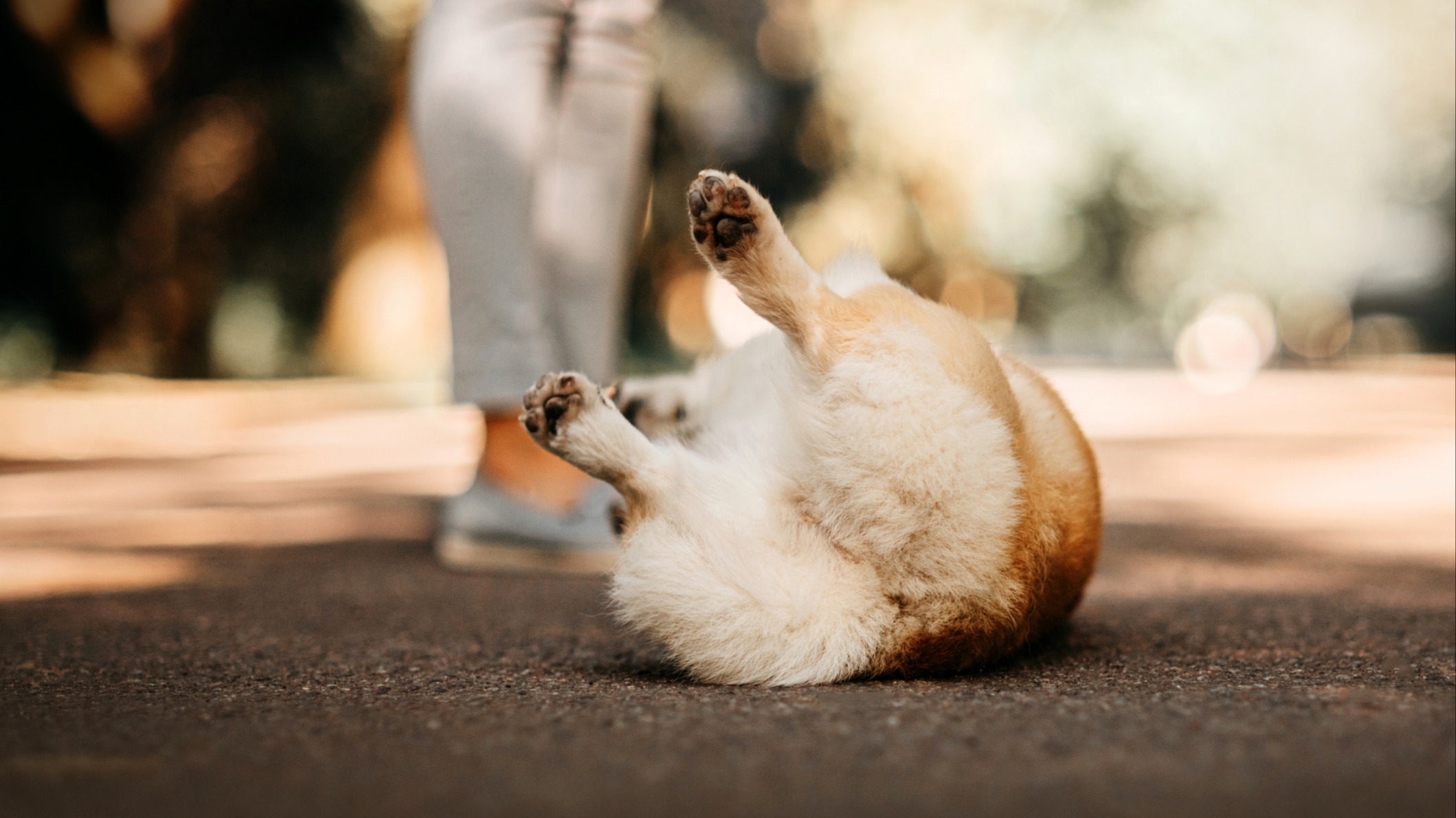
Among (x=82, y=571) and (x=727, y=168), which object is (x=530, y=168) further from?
(x=727, y=168)

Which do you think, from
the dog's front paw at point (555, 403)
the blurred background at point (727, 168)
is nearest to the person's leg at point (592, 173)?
the dog's front paw at point (555, 403)

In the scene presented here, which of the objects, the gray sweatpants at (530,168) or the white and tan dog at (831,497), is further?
the gray sweatpants at (530,168)

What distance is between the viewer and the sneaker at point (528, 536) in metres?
2.42

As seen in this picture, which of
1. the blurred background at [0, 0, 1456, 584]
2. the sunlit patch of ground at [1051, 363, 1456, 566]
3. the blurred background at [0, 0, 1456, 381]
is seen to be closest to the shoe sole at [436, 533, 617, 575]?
the sunlit patch of ground at [1051, 363, 1456, 566]

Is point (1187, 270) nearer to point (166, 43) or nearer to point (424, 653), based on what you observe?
point (166, 43)

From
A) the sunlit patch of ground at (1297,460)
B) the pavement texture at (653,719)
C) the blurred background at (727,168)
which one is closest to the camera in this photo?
the pavement texture at (653,719)

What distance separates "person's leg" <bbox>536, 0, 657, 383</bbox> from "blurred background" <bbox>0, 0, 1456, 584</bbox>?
6.41ft

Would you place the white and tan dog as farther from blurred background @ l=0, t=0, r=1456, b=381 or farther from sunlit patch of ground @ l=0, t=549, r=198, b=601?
blurred background @ l=0, t=0, r=1456, b=381

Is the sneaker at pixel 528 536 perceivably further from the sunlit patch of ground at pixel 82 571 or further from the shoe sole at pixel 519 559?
the sunlit patch of ground at pixel 82 571

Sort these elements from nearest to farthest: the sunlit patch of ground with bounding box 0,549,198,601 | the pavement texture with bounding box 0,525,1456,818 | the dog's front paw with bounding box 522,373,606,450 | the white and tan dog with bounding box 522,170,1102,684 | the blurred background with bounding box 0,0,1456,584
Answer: the pavement texture with bounding box 0,525,1456,818
the white and tan dog with bounding box 522,170,1102,684
the dog's front paw with bounding box 522,373,606,450
the sunlit patch of ground with bounding box 0,549,198,601
the blurred background with bounding box 0,0,1456,584

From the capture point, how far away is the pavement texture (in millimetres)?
966

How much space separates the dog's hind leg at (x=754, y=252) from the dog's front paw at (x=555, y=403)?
0.26 m

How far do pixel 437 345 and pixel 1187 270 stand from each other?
687 centimetres


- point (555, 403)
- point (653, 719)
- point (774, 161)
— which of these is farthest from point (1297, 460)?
point (774, 161)
